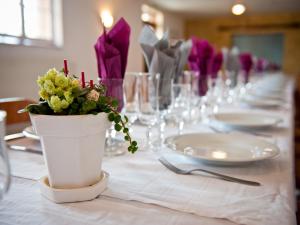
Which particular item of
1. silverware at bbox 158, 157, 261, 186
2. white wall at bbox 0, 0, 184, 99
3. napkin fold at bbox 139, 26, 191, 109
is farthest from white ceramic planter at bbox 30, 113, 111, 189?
white wall at bbox 0, 0, 184, 99

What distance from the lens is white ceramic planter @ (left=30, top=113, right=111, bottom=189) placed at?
489 mm

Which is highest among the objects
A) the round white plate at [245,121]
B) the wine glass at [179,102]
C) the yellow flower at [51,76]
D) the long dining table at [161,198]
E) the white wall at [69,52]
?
the white wall at [69,52]

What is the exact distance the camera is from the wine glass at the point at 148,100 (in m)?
0.88

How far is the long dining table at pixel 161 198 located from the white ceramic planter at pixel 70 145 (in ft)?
0.14

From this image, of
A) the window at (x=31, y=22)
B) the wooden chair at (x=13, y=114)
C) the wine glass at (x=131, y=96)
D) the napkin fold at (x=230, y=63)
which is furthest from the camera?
the window at (x=31, y=22)

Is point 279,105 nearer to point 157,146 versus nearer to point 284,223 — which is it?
point 157,146

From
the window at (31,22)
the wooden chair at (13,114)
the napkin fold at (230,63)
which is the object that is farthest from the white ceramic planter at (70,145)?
the window at (31,22)

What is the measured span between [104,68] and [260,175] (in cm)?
49

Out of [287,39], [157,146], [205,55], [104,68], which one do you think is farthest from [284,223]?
[287,39]

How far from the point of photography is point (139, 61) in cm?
625

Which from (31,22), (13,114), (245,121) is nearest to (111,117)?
(245,121)

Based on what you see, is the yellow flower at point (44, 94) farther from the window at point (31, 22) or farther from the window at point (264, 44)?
the window at point (264, 44)

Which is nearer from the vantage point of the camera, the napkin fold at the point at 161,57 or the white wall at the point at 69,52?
the napkin fold at the point at 161,57

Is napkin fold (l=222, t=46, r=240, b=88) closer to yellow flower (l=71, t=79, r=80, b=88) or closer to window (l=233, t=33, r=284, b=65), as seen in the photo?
yellow flower (l=71, t=79, r=80, b=88)
